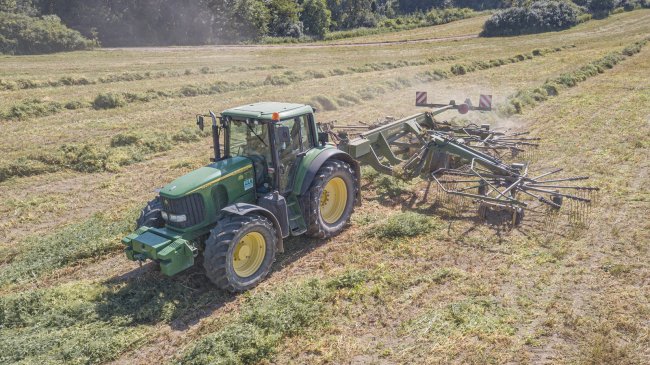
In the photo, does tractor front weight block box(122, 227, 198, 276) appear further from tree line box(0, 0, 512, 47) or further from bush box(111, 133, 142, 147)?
tree line box(0, 0, 512, 47)

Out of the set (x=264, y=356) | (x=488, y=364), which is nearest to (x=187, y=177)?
(x=264, y=356)

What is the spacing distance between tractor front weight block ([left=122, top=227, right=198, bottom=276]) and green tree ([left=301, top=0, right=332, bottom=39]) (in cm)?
5894

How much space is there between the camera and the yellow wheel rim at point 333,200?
877 centimetres

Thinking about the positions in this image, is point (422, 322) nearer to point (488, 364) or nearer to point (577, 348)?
point (488, 364)

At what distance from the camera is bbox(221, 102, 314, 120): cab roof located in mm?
7621

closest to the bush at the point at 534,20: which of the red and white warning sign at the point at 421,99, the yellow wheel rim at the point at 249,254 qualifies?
the red and white warning sign at the point at 421,99

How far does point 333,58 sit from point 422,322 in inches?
1430

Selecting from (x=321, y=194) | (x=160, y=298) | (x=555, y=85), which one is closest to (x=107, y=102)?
(x=321, y=194)

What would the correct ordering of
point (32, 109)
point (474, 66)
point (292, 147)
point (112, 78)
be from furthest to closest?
point (474, 66) < point (112, 78) < point (32, 109) < point (292, 147)

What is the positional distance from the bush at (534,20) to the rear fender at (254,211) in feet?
181

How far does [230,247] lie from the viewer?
6609 mm

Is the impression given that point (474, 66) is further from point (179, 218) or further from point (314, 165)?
point (179, 218)

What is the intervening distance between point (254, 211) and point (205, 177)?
2.91 feet

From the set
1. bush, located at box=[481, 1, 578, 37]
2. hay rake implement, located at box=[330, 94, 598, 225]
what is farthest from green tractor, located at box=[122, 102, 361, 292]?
bush, located at box=[481, 1, 578, 37]
